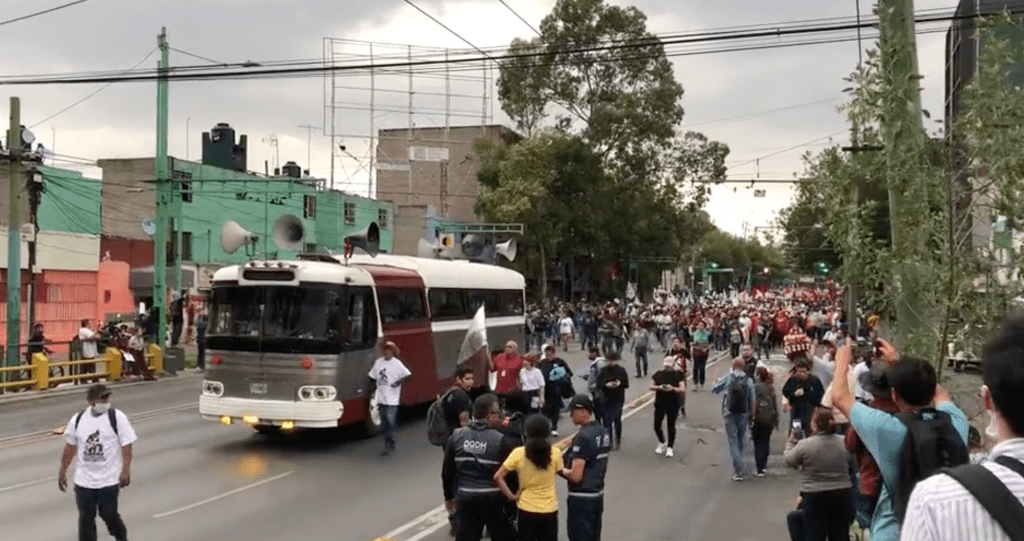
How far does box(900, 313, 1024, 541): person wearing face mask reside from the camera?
2.19 m

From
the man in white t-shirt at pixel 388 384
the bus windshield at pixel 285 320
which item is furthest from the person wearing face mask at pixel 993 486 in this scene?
the bus windshield at pixel 285 320

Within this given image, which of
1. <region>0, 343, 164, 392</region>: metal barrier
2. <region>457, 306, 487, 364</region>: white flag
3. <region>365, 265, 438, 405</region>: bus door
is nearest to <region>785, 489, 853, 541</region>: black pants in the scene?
<region>457, 306, 487, 364</region>: white flag

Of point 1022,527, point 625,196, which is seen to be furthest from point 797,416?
point 625,196

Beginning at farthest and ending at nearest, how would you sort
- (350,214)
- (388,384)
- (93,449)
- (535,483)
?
1. (350,214)
2. (388,384)
3. (93,449)
4. (535,483)

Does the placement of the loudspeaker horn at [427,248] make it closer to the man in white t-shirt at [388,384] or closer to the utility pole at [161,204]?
the utility pole at [161,204]

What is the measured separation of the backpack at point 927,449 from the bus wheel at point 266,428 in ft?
40.3

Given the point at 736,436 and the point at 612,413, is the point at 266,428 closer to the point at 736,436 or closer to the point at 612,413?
the point at 612,413

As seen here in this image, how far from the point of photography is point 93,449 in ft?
27.7

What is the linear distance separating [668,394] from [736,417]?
5.11 feet

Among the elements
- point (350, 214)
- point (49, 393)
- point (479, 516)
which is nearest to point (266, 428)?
point (479, 516)

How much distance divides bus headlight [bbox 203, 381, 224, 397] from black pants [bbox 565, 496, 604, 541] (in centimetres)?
918

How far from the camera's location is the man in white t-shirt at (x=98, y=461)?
845 centimetres

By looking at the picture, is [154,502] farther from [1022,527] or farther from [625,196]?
[625,196]

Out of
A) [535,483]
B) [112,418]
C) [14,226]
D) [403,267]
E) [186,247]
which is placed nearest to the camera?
[535,483]
